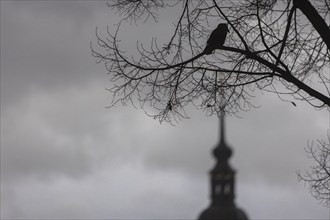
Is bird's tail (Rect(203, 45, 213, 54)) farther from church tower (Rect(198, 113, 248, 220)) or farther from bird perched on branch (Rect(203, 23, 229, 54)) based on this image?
church tower (Rect(198, 113, 248, 220))

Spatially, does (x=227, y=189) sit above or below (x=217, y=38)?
above

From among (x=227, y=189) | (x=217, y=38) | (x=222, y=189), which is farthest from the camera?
(x=227, y=189)

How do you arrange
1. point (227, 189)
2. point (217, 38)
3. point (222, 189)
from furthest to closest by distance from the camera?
point (227, 189), point (222, 189), point (217, 38)

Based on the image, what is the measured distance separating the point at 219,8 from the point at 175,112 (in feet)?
3.29

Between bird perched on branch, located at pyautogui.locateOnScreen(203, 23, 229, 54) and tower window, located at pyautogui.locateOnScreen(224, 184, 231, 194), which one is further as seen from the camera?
tower window, located at pyautogui.locateOnScreen(224, 184, 231, 194)

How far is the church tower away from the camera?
6994cm

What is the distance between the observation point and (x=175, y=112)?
826 centimetres

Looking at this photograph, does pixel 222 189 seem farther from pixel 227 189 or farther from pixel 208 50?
pixel 208 50

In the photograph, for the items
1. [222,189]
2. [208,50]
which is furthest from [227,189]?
[208,50]

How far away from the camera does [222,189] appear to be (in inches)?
2813

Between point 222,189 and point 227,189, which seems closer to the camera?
point 222,189

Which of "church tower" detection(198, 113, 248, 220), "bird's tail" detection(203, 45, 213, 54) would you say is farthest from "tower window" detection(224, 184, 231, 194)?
"bird's tail" detection(203, 45, 213, 54)

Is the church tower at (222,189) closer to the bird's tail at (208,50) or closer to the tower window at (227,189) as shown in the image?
the tower window at (227,189)

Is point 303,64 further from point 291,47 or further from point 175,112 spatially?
point 175,112
